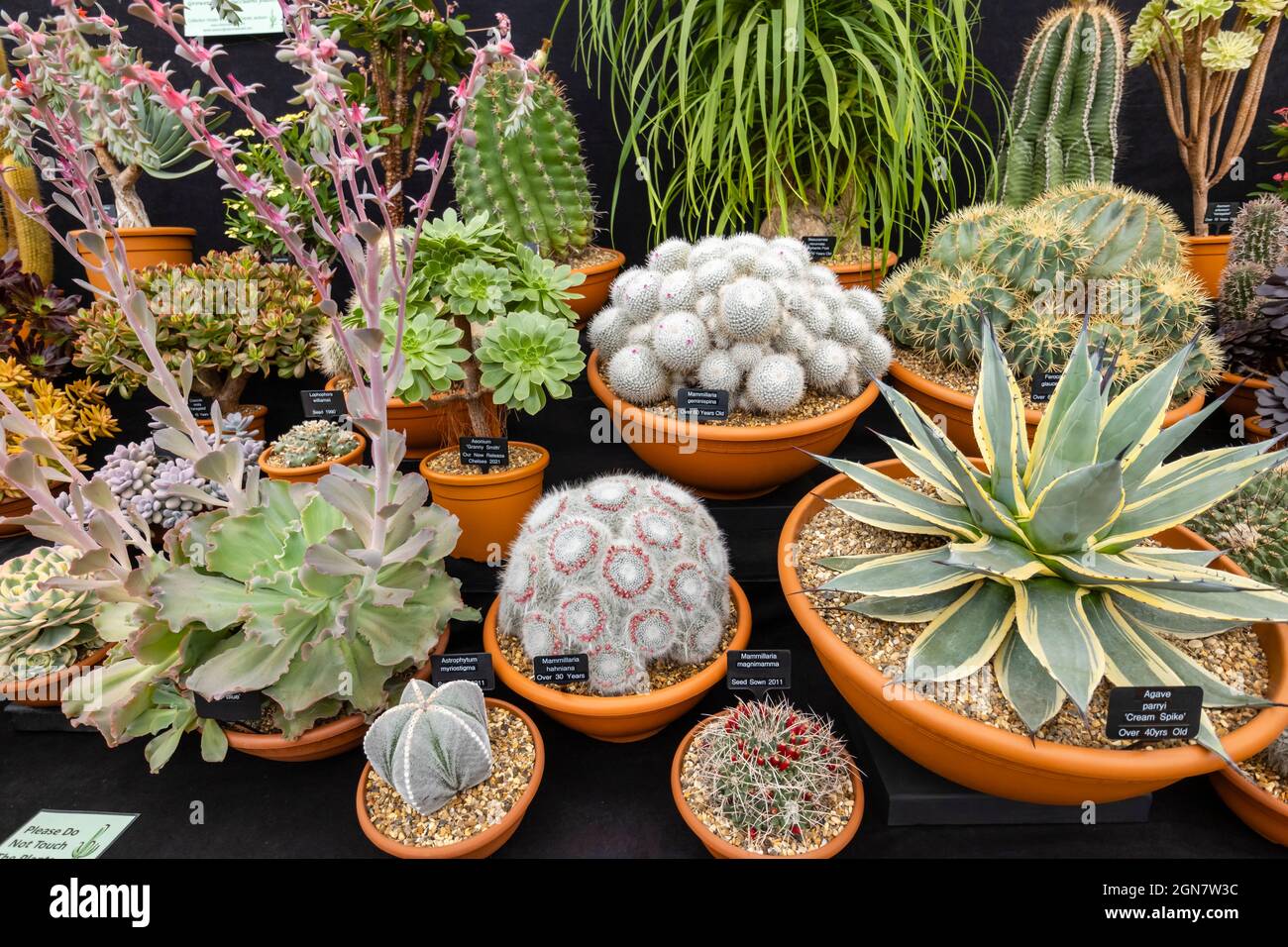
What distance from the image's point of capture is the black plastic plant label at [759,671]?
1.24 metres

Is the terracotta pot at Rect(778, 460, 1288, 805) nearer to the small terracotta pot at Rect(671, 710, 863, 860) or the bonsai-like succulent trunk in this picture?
the small terracotta pot at Rect(671, 710, 863, 860)

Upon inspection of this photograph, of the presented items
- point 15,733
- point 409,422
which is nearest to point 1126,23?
point 409,422

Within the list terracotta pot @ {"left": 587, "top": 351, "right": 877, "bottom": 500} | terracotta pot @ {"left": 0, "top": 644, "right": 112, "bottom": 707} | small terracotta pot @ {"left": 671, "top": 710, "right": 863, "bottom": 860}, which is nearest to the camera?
small terracotta pot @ {"left": 671, "top": 710, "right": 863, "bottom": 860}

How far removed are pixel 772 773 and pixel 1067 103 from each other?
2068 mm

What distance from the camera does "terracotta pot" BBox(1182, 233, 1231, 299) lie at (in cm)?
217

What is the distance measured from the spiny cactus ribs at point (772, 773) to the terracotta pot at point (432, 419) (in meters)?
1.01

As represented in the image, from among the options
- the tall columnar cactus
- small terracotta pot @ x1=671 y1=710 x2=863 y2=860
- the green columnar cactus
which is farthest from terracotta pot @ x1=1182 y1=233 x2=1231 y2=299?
small terracotta pot @ x1=671 y1=710 x2=863 y2=860

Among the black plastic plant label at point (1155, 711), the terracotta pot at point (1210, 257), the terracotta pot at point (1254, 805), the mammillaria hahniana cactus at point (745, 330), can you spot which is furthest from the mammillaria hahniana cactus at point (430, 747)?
the terracotta pot at point (1210, 257)

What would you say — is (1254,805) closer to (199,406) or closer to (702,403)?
(702,403)

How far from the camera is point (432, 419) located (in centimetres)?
190

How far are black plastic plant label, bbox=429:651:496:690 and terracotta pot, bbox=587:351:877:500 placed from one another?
0.59 metres

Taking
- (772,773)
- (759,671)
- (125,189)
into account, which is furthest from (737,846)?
(125,189)

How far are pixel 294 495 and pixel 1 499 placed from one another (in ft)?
3.93

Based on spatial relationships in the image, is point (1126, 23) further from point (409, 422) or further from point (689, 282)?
point (409, 422)
